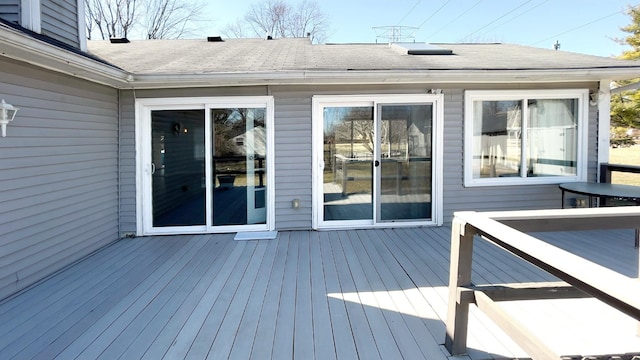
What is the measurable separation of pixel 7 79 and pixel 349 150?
12.4ft

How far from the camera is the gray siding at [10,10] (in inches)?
144

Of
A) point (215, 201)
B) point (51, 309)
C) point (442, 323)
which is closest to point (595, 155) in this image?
point (442, 323)

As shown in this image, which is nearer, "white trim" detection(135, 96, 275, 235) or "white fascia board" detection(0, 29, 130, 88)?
"white fascia board" detection(0, 29, 130, 88)

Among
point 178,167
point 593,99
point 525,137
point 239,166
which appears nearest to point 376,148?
point 239,166

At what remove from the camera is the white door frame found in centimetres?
512

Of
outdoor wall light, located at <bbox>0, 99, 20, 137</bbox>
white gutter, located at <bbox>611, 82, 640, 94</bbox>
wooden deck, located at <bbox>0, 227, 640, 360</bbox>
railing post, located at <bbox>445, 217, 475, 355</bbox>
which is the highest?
white gutter, located at <bbox>611, 82, 640, 94</bbox>

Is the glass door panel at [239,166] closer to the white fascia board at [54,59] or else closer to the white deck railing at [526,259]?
the white fascia board at [54,59]

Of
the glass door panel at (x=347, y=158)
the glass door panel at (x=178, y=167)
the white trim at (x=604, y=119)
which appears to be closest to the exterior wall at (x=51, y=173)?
the glass door panel at (x=178, y=167)

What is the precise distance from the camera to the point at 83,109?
13.7 feet

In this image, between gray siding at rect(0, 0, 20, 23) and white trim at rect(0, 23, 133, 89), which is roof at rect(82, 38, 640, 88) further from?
gray siding at rect(0, 0, 20, 23)

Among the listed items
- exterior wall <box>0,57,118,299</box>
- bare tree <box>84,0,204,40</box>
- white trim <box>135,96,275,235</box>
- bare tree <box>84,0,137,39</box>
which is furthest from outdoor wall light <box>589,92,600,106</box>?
bare tree <box>84,0,137,39</box>

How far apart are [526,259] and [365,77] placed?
11.5ft

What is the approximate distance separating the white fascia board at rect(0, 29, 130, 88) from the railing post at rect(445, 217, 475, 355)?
133 inches

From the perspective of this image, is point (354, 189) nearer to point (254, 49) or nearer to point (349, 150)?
point (349, 150)
